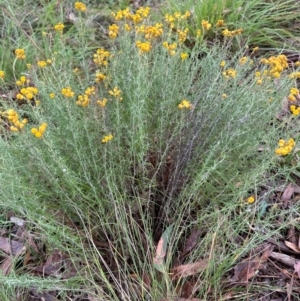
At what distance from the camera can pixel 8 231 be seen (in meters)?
2.42

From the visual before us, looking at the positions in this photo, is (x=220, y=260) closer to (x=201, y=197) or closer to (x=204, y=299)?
(x=204, y=299)

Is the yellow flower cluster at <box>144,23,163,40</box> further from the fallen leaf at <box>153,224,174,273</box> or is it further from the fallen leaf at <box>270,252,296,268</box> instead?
the fallen leaf at <box>270,252,296,268</box>

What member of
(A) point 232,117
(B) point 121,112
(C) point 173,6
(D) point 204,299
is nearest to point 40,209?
(B) point 121,112

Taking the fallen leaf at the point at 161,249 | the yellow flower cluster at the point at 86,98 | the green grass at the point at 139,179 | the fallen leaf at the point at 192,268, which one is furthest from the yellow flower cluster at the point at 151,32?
the fallen leaf at the point at 192,268

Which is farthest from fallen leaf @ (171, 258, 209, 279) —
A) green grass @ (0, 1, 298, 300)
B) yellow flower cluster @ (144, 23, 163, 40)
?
yellow flower cluster @ (144, 23, 163, 40)

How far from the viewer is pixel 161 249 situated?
2.00 meters

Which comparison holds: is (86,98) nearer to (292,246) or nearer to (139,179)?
(139,179)

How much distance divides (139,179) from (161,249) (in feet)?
1.03

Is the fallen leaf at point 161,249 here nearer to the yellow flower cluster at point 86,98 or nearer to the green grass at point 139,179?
the green grass at point 139,179

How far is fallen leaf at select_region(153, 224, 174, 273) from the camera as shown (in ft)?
6.30

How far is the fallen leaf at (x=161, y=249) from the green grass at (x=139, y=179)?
2 centimetres

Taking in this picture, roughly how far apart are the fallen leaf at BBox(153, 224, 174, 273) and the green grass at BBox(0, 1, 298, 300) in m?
0.02

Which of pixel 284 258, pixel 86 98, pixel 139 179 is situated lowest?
pixel 284 258

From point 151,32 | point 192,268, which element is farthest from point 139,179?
point 151,32
